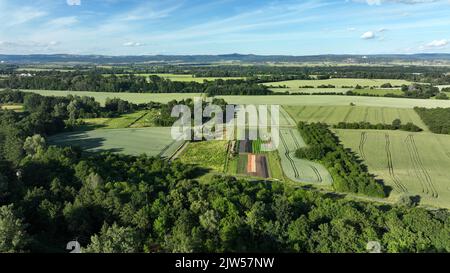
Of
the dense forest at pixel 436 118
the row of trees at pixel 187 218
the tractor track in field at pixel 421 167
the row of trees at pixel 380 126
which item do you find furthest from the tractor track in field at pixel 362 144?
the dense forest at pixel 436 118

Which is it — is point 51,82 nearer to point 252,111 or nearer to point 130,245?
point 252,111

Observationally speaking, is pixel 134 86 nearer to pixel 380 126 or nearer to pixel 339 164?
pixel 380 126

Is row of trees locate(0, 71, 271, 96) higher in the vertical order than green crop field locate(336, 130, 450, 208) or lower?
higher

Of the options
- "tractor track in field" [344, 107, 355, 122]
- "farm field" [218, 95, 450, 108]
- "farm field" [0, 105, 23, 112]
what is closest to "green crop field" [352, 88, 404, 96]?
"farm field" [218, 95, 450, 108]

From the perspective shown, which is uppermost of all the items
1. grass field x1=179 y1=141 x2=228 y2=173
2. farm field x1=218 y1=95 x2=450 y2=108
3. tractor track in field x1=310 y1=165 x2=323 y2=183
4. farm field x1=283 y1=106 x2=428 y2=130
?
farm field x1=218 y1=95 x2=450 y2=108

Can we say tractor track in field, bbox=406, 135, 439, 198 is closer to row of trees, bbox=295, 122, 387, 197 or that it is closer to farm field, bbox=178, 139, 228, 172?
row of trees, bbox=295, 122, 387, 197

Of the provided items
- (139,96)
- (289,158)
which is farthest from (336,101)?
(139,96)
